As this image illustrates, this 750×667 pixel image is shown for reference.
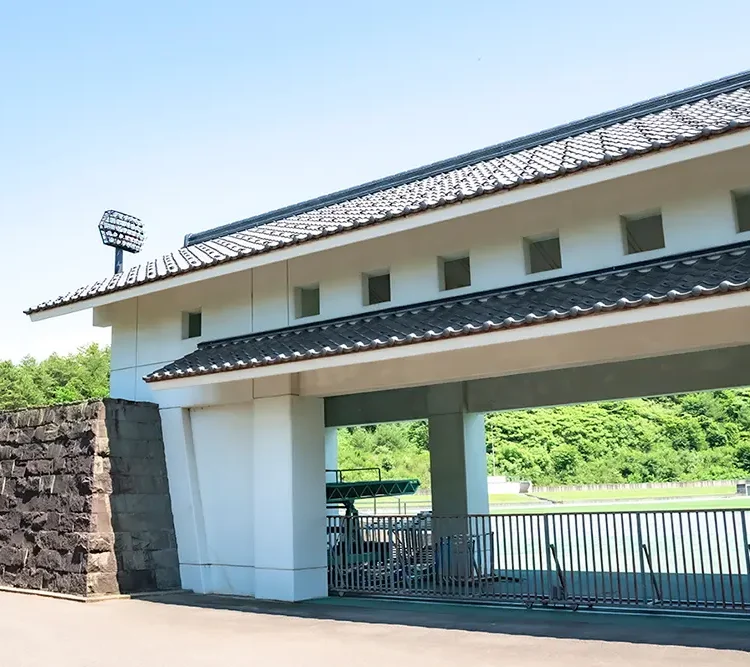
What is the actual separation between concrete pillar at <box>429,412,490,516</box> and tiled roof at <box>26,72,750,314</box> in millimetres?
4992

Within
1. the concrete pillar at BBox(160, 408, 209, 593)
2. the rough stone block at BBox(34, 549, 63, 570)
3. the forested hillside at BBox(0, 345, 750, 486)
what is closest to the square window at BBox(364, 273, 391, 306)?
the concrete pillar at BBox(160, 408, 209, 593)

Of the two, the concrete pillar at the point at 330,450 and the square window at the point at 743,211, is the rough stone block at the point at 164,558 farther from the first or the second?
the square window at the point at 743,211

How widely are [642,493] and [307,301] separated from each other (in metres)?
37.1

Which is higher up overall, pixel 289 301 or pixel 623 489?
pixel 289 301

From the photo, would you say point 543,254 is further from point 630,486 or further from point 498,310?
point 630,486

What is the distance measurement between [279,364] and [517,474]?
153ft

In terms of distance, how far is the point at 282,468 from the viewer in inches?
472

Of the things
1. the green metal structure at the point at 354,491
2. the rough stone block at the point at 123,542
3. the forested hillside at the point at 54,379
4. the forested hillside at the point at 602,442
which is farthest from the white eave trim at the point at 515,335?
the forested hillside at the point at 54,379

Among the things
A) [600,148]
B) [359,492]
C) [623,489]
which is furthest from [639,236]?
[623,489]

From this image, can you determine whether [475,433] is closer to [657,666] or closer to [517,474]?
[657,666]

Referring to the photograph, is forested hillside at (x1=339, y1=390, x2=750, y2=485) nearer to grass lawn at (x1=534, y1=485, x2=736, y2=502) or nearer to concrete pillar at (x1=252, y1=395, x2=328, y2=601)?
grass lawn at (x1=534, y1=485, x2=736, y2=502)

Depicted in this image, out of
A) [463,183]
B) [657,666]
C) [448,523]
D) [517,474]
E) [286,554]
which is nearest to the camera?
[657,666]

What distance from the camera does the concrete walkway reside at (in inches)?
297

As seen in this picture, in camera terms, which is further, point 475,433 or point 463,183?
point 475,433
